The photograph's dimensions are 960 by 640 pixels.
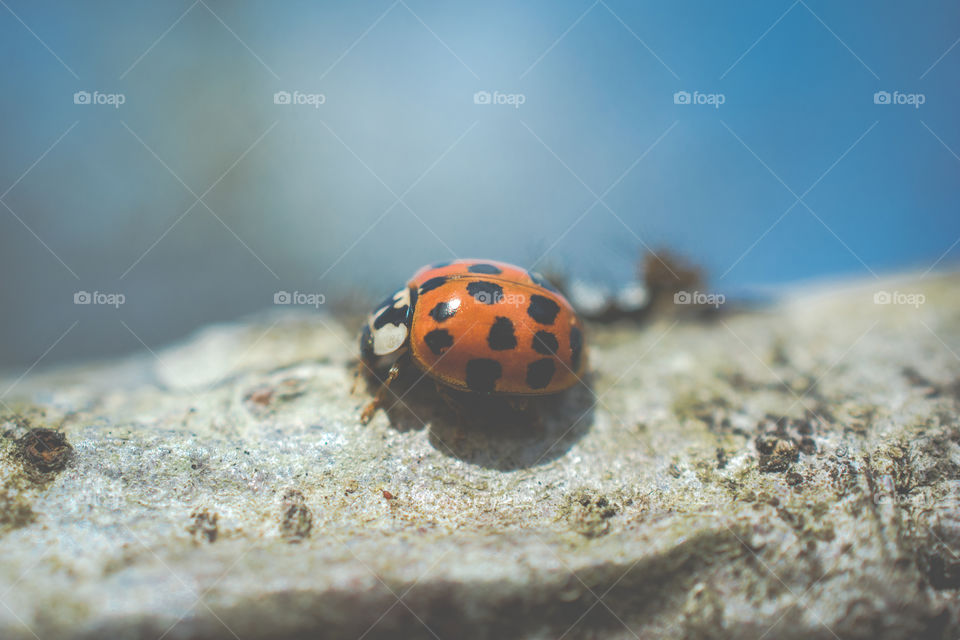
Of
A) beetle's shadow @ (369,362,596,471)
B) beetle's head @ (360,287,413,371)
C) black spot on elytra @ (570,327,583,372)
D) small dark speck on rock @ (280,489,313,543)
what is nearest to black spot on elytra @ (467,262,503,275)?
beetle's head @ (360,287,413,371)

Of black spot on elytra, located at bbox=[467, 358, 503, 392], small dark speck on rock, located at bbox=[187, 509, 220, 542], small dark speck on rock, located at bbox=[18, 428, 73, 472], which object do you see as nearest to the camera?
small dark speck on rock, located at bbox=[187, 509, 220, 542]

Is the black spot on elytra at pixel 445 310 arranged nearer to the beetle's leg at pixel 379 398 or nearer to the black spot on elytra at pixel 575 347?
the beetle's leg at pixel 379 398

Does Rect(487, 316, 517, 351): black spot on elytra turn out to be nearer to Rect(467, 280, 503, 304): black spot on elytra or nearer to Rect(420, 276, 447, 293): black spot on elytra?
Rect(467, 280, 503, 304): black spot on elytra

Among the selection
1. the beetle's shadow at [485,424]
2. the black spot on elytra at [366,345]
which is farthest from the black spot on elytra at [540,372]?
the black spot on elytra at [366,345]

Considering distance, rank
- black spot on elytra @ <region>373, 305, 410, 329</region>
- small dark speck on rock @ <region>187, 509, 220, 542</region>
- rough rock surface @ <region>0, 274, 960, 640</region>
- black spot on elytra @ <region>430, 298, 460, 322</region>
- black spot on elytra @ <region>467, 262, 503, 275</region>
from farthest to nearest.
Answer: black spot on elytra @ <region>467, 262, 503, 275</region>
black spot on elytra @ <region>373, 305, 410, 329</region>
black spot on elytra @ <region>430, 298, 460, 322</region>
small dark speck on rock @ <region>187, 509, 220, 542</region>
rough rock surface @ <region>0, 274, 960, 640</region>

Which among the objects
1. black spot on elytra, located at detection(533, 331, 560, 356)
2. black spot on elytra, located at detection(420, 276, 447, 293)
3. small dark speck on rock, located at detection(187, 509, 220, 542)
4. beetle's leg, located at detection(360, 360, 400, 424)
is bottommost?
small dark speck on rock, located at detection(187, 509, 220, 542)

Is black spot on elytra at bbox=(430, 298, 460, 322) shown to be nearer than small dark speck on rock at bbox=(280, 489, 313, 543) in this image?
No

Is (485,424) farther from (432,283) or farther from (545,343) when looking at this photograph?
(432,283)

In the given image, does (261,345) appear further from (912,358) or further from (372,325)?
(912,358)
